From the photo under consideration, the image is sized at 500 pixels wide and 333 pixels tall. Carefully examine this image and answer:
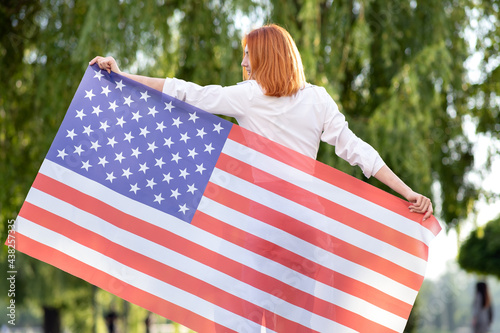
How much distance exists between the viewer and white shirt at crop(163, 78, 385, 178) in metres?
2.75

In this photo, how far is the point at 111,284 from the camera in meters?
2.95

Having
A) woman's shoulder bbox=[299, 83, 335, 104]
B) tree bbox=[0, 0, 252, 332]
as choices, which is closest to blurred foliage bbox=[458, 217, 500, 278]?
tree bbox=[0, 0, 252, 332]

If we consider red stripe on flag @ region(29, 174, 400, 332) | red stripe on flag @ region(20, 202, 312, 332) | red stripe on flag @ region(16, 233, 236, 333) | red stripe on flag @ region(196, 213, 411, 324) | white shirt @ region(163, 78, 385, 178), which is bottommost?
red stripe on flag @ region(16, 233, 236, 333)

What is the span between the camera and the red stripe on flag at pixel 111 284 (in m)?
2.91

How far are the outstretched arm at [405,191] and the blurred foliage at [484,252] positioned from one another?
1073 centimetres

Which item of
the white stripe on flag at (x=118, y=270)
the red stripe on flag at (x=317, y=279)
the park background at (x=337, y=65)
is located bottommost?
the white stripe on flag at (x=118, y=270)

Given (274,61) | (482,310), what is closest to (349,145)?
(274,61)

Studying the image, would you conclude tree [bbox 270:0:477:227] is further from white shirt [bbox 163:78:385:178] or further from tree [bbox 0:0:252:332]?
white shirt [bbox 163:78:385:178]

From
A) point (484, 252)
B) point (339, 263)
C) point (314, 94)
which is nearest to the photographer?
point (314, 94)

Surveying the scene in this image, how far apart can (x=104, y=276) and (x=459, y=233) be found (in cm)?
582

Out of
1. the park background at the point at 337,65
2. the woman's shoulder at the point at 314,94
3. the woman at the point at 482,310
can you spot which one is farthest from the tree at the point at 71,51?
the woman at the point at 482,310

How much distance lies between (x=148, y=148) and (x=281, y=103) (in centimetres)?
68

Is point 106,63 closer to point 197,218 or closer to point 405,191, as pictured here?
point 197,218

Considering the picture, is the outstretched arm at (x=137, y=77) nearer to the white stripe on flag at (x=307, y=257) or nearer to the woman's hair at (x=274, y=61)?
the woman's hair at (x=274, y=61)
